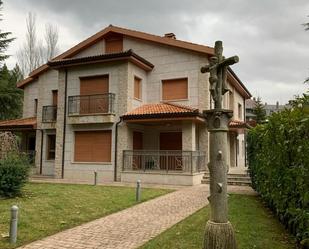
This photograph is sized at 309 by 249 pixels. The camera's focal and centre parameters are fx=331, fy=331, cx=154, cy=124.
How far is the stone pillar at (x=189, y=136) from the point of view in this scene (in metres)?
17.0

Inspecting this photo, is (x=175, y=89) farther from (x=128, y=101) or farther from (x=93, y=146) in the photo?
(x=93, y=146)

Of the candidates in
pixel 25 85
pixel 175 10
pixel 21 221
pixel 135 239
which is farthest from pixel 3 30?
pixel 135 239

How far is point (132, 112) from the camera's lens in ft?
59.0

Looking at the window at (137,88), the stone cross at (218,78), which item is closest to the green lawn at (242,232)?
the stone cross at (218,78)

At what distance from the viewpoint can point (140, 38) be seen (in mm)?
20266

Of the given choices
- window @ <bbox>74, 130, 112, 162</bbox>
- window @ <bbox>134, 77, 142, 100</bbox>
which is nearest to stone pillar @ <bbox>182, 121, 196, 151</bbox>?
window @ <bbox>134, 77, 142, 100</bbox>

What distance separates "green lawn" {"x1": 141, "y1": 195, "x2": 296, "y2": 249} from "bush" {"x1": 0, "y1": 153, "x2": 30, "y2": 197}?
6242 millimetres

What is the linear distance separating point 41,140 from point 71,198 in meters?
12.0

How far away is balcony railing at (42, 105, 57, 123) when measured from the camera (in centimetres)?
2166

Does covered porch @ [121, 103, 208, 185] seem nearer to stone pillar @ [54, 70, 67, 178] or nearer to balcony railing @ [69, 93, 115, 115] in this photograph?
balcony railing @ [69, 93, 115, 115]

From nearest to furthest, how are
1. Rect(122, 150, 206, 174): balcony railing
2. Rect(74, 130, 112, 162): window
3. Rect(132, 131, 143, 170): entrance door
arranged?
Rect(122, 150, 206, 174): balcony railing < Rect(132, 131, 143, 170): entrance door < Rect(74, 130, 112, 162): window

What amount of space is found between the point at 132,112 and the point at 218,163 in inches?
523

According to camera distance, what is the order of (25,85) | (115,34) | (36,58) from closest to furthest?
1. (115,34)
2. (25,85)
3. (36,58)

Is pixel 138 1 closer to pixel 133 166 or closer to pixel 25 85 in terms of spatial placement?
pixel 133 166
